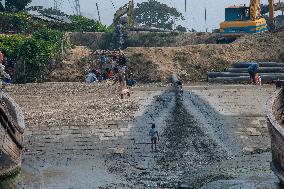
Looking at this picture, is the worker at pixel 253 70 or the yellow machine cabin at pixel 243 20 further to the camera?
the yellow machine cabin at pixel 243 20

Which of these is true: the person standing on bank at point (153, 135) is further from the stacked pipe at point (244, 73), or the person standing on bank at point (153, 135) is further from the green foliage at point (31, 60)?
the green foliage at point (31, 60)

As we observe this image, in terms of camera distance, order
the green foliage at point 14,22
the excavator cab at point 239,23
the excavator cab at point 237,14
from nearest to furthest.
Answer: the excavator cab at point 239,23
the excavator cab at point 237,14
the green foliage at point 14,22

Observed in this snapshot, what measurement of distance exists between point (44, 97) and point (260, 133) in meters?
9.73

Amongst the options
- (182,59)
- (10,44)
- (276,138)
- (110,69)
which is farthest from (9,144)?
(182,59)

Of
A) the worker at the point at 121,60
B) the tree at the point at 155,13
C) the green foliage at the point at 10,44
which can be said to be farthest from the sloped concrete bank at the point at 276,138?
the tree at the point at 155,13

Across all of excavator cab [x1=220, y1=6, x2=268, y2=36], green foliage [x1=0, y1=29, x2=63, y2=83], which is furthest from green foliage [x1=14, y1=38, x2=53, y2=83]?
excavator cab [x1=220, y1=6, x2=268, y2=36]

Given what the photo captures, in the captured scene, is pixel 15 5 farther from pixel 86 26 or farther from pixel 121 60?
pixel 121 60

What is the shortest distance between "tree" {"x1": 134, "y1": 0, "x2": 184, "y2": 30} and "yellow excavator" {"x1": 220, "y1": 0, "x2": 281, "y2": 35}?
116 ft

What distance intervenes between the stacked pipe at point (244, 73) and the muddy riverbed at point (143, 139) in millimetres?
Answer: 3950

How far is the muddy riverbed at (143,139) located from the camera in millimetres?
16891

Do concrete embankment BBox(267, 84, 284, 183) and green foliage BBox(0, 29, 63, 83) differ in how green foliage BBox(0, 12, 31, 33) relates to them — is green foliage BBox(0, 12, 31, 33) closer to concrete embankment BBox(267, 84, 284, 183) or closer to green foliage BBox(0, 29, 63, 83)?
green foliage BBox(0, 29, 63, 83)

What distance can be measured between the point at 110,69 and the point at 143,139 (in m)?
12.3

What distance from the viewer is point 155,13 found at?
77500mm

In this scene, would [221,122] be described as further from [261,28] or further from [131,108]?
[261,28]
